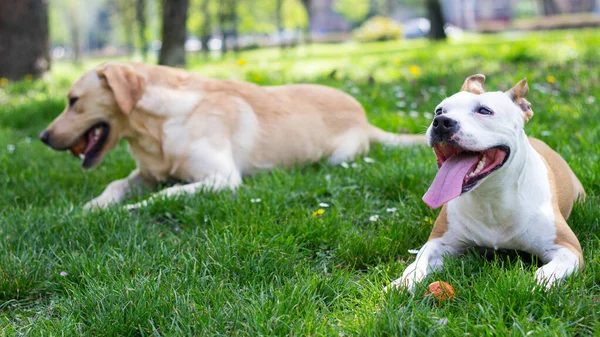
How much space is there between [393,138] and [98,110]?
8.04ft

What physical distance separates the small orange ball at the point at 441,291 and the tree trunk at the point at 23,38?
9657 millimetres

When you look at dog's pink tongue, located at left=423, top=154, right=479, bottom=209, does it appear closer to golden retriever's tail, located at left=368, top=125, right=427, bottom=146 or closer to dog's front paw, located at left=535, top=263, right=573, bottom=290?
dog's front paw, located at left=535, top=263, right=573, bottom=290

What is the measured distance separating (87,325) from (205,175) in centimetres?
217

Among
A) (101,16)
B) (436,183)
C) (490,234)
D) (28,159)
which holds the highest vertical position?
(436,183)

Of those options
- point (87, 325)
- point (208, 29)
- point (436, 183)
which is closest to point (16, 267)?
point (87, 325)

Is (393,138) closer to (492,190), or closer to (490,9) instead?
(492,190)

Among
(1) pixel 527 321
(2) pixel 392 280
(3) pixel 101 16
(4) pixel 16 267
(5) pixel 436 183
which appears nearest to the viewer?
(1) pixel 527 321

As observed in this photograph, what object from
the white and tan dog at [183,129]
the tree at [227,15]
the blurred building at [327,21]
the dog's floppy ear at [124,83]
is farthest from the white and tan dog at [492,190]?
→ the blurred building at [327,21]

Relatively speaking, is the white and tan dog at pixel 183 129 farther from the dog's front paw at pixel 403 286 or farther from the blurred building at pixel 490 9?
the blurred building at pixel 490 9

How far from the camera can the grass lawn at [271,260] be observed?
96.0 inches

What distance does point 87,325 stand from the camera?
2.56 meters

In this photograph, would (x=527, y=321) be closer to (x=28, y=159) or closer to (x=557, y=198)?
(x=557, y=198)

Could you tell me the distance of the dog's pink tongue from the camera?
2643mm

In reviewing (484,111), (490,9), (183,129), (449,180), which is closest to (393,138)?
(183,129)
